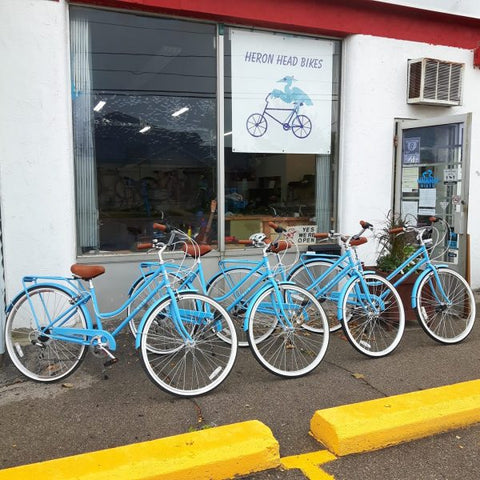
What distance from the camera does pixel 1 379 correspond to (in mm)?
3961

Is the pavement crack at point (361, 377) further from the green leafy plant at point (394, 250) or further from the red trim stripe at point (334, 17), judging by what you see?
the red trim stripe at point (334, 17)

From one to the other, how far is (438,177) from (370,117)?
3.72ft

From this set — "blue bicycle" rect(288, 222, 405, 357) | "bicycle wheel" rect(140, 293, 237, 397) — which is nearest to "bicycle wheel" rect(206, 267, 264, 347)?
"bicycle wheel" rect(140, 293, 237, 397)

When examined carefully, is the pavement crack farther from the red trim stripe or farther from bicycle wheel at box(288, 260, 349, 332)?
the red trim stripe

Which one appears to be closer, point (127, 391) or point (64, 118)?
point (127, 391)

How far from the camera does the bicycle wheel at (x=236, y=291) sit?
4.41 meters

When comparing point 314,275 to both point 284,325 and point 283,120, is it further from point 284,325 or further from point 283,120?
point 283,120

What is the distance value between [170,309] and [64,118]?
2.40m

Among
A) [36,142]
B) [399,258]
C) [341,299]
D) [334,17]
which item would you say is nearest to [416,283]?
[399,258]

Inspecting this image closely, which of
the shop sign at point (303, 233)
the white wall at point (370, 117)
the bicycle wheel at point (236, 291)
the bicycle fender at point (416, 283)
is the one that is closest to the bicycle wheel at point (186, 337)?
the bicycle wheel at point (236, 291)

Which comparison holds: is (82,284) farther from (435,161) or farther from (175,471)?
(435,161)

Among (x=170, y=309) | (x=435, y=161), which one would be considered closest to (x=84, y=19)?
(x=170, y=309)

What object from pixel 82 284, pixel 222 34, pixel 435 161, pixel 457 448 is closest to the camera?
pixel 457 448

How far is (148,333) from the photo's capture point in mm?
3539
